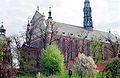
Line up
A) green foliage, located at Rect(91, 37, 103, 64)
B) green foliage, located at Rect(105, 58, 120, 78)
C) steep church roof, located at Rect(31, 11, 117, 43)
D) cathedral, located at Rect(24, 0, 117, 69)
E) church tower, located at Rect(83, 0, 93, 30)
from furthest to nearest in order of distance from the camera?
1. church tower, located at Rect(83, 0, 93, 30)
2. steep church roof, located at Rect(31, 11, 117, 43)
3. green foliage, located at Rect(91, 37, 103, 64)
4. cathedral, located at Rect(24, 0, 117, 69)
5. green foliage, located at Rect(105, 58, 120, 78)

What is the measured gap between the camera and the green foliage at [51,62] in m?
69.8

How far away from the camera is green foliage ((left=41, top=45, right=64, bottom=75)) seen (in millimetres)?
69812

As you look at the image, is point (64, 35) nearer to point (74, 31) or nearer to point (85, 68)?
point (74, 31)

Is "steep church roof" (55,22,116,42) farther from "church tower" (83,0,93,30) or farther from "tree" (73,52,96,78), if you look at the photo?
"tree" (73,52,96,78)

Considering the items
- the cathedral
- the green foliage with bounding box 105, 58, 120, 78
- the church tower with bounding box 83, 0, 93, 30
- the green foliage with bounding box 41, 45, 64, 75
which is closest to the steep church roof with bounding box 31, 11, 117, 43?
the cathedral

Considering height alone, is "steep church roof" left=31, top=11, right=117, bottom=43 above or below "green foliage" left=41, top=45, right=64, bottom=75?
above

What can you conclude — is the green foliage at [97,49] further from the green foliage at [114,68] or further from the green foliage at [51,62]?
the green foliage at [114,68]

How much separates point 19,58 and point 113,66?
20.5m

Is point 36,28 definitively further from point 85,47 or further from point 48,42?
point 85,47

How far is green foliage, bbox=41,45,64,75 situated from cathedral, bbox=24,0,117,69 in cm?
495

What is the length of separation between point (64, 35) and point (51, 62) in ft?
70.4

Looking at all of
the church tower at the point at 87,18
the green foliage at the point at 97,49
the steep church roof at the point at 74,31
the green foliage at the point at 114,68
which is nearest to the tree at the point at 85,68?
the green foliage at the point at 114,68

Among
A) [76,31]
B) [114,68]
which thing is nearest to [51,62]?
[114,68]

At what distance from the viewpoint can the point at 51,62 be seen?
7069 centimetres
